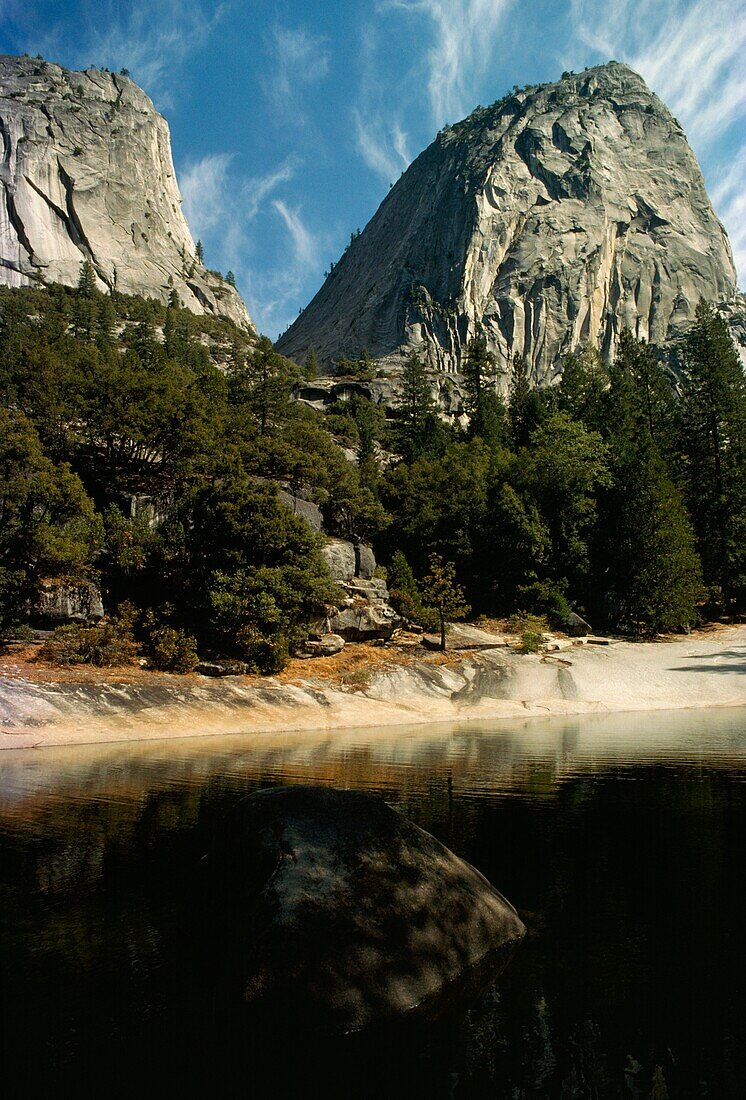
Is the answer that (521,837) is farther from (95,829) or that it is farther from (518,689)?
(518,689)

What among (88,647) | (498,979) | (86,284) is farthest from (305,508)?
(86,284)

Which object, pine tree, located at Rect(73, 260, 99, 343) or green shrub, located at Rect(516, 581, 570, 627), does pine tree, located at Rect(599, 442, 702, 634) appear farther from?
pine tree, located at Rect(73, 260, 99, 343)

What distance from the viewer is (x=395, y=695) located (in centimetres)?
3241

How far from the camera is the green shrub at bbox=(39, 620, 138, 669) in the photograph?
2935cm

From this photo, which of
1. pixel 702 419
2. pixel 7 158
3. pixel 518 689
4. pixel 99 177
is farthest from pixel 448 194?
pixel 518 689

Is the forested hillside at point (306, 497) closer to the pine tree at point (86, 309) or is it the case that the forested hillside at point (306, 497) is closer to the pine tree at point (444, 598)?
the pine tree at point (444, 598)

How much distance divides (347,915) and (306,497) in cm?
4627

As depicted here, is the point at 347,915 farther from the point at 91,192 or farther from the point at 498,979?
the point at 91,192

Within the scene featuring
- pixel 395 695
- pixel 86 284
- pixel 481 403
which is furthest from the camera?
pixel 86 284

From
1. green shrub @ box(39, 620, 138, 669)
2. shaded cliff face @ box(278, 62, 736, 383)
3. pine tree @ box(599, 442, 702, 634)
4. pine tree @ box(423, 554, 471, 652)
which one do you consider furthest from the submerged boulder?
shaded cliff face @ box(278, 62, 736, 383)

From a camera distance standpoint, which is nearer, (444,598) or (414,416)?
(444,598)

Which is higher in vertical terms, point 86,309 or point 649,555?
point 86,309

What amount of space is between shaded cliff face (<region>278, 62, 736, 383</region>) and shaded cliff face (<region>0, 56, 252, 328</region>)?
41.7 m

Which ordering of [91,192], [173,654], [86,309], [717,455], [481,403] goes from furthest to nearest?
[91,192] < [86,309] < [481,403] < [717,455] < [173,654]
